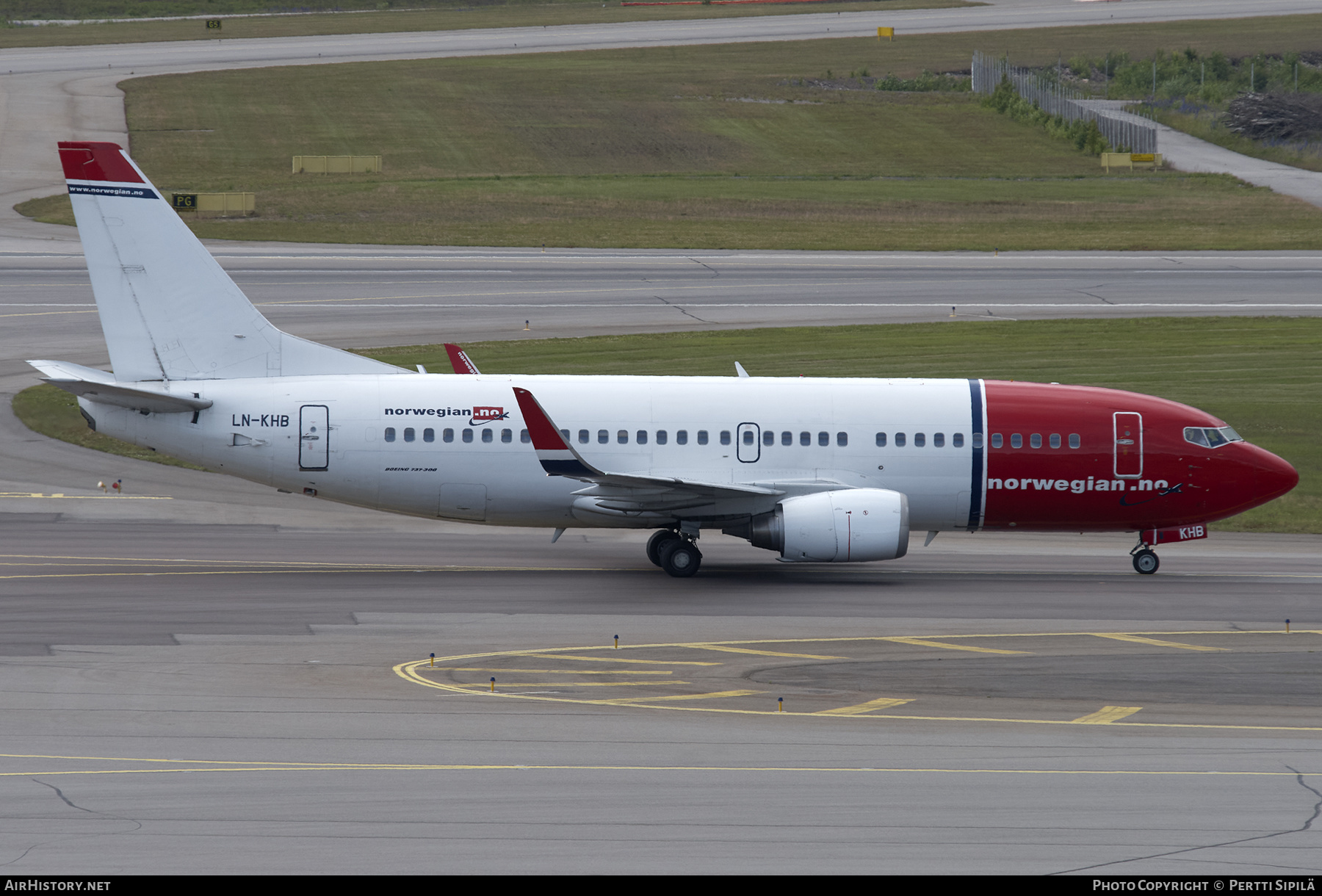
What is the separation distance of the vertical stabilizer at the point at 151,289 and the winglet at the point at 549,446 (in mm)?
4925

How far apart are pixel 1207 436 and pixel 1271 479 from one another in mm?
1632

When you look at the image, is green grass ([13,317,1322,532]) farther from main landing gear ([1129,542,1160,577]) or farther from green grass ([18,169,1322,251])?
green grass ([18,169,1322,251])

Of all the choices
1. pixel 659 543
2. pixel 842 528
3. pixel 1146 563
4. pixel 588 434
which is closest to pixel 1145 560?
pixel 1146 563

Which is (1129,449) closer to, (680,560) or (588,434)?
(680,560)

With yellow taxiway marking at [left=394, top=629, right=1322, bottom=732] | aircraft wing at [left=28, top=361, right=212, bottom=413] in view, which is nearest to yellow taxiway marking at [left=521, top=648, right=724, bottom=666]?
yellow taxiway marking at [left=394, top=629, right=1322, bottom=732]

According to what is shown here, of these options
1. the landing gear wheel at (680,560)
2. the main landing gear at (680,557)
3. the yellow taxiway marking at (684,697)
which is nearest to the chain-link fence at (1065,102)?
the main landing gear at (680,557)

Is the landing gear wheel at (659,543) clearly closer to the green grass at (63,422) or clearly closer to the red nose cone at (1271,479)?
the red nose cone at (1271,479)

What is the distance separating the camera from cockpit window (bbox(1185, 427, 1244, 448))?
30.1 m

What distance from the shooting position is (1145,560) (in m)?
30.5

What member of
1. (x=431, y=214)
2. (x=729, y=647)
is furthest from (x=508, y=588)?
(x=431, y=214)

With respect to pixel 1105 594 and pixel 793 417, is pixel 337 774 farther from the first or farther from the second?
pixel 1105 594

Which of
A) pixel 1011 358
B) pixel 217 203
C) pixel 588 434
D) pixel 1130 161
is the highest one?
pixel 1130 161

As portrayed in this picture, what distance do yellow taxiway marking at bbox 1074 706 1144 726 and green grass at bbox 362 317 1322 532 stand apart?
68.9 ft

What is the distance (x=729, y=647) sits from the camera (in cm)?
2427
